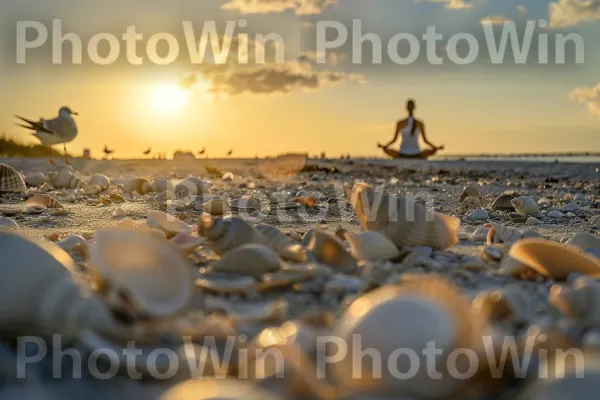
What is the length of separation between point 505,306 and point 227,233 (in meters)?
1.25

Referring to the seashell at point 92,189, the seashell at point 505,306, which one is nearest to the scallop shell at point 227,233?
the seashell at point 505,306

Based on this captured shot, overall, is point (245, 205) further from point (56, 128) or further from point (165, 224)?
point (56, 128)

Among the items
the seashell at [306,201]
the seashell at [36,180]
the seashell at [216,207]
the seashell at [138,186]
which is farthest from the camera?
the seashell at [36,180]

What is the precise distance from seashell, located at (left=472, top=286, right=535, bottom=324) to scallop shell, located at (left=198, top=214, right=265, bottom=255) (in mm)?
1079

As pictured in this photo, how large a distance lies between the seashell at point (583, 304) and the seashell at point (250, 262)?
997 mm

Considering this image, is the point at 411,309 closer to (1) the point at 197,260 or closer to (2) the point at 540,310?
(2) the point at 540,310

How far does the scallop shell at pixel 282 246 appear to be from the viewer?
234cm

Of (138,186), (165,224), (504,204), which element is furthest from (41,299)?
(138,186)

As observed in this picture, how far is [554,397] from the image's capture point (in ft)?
3.39

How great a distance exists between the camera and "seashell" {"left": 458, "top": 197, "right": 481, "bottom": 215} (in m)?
5.32

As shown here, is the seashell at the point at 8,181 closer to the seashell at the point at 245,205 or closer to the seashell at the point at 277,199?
the seashell at the point at 245,205

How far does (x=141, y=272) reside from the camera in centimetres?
164

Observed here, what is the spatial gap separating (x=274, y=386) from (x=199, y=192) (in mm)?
5211

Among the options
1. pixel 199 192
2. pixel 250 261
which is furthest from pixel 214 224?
pixel 199 192
